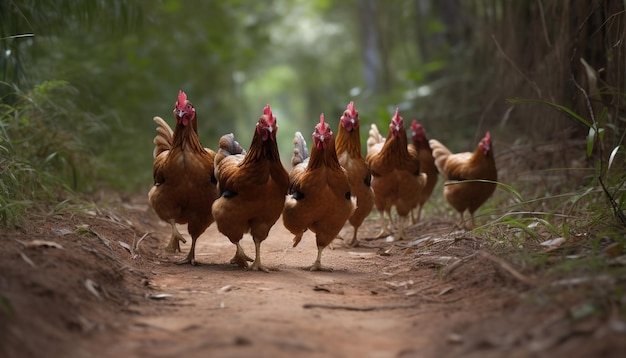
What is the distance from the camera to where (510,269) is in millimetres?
4574

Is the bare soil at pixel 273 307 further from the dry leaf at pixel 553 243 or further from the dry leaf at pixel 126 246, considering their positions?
the dry leaf at pixel 553 243

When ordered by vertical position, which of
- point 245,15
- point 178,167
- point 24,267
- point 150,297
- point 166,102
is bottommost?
point 150,297

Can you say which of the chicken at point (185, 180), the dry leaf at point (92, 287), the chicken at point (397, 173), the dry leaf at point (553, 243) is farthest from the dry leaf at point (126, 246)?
the dry leaf at point (553, 243)

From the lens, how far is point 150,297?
483 cm

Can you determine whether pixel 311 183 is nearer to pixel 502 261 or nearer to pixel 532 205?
pixel 502 261

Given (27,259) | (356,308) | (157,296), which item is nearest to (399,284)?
(356,308)

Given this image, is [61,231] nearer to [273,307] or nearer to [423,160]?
[273,307]

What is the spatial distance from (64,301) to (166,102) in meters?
11.8

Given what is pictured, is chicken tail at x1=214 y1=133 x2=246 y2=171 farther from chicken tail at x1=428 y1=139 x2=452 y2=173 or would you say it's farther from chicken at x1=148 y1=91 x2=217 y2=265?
chicken tail at x1=428 y1=139 x2=452 y2=173

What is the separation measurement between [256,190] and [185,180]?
92 cm

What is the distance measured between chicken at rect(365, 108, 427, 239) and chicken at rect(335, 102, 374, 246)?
571mm

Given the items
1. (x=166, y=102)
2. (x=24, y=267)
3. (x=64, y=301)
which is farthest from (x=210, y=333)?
(x=166, y=102)

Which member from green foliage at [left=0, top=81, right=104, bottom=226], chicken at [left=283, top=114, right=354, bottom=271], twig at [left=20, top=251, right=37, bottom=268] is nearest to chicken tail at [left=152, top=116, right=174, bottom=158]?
green foliage at [left=0, top=81, right=104, bottom=226]

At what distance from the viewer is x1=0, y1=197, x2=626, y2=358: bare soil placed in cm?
345
